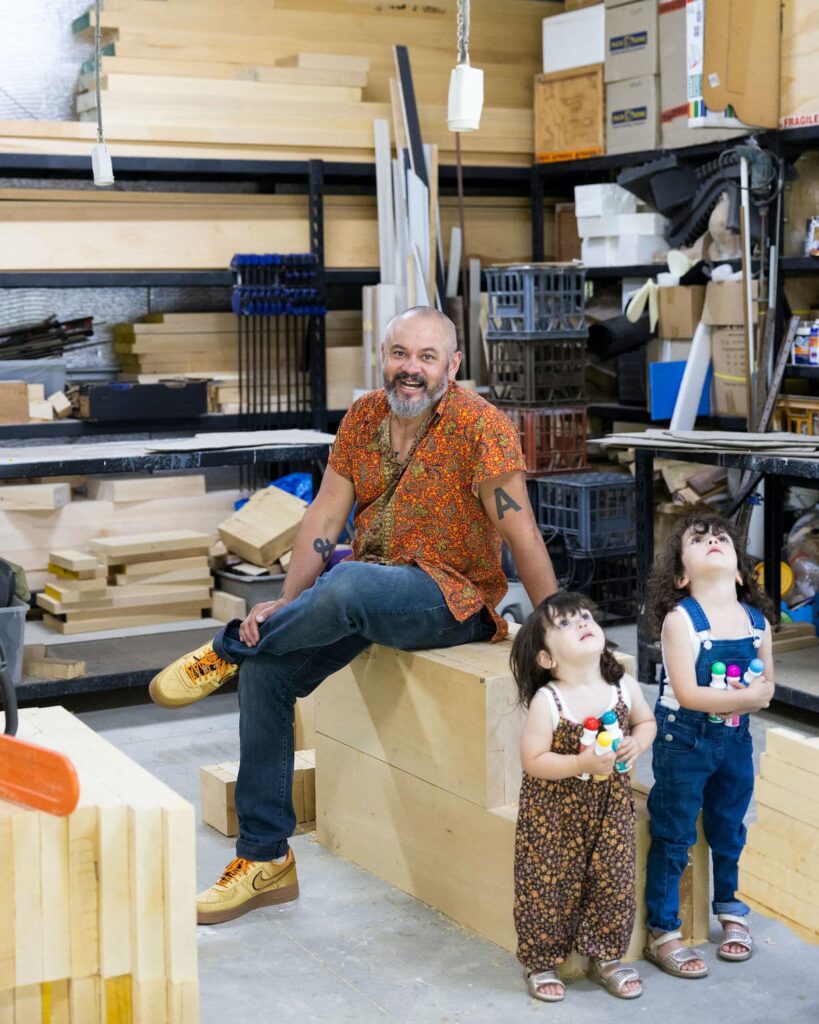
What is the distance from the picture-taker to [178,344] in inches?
279

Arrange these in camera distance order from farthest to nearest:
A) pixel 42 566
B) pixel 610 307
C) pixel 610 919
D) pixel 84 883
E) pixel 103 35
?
pixel 610 307 → pixel 103 35 → pixel 42 566 → pixel 610 919 → pixel 84 883

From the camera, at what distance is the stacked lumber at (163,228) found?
6.51 m

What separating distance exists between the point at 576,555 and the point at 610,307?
1.52 metres

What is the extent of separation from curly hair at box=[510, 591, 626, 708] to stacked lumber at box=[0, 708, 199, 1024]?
0.88 m

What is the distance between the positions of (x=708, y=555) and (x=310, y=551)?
3.91 ft

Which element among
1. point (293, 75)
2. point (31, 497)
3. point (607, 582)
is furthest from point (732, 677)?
point (293, 75)

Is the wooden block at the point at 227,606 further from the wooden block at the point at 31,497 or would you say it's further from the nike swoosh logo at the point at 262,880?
the nike swoosh logo at the point at 262,880

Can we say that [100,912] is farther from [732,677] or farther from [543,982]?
[732,677]

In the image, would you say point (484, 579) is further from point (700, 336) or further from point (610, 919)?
point (700, 336)

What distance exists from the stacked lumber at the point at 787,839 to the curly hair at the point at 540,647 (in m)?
0.38

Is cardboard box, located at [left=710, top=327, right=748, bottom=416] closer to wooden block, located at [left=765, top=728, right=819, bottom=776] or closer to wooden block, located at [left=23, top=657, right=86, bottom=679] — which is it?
wooden block, located at [left=23, top=657, right=86, bottom=679]

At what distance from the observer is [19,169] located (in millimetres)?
6648

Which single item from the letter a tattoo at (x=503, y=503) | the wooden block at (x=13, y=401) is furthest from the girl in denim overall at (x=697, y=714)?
the wooden block at (x=13, y=401)

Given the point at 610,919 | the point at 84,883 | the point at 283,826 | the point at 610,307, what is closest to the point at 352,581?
the point at 283,826
